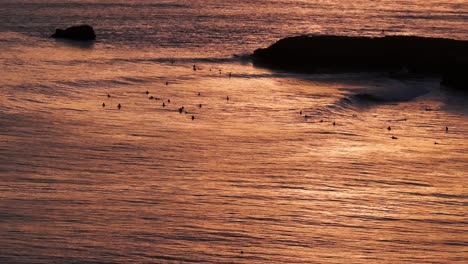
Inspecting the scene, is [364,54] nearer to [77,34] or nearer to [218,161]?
[77,34]

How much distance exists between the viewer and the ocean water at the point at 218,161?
21.2 metres

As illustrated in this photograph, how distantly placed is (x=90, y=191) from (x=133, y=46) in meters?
33.8

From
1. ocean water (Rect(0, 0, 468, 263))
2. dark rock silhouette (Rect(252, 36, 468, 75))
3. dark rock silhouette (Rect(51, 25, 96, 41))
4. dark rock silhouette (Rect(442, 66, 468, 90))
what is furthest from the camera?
dark rock silhouette (Rect(51, 25, 96, 41))

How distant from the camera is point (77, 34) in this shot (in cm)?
5934

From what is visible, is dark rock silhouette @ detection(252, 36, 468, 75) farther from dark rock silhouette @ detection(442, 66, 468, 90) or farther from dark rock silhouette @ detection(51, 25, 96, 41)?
dark rock silhouette @ detection(51, 25, 96, 41)

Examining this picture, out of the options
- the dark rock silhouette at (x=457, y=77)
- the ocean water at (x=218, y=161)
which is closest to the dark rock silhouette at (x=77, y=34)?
the ocean water at (x=218, y=161)

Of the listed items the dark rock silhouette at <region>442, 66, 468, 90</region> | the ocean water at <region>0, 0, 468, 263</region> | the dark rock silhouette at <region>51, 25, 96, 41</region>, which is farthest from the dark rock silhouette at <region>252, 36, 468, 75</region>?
the dark rock silhouette at <region>51, 25, 96, 41</region>

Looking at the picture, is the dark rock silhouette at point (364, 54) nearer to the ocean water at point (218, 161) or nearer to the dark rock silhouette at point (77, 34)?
the ocean water at point (218, 161)

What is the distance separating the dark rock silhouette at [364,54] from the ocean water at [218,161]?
2.15 meters

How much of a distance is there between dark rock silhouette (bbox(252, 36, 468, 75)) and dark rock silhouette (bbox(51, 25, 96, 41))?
1150 centimetres

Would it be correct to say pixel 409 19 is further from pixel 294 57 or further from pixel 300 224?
pixel 300 224


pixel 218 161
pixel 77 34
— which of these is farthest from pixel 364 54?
pixel 218 161

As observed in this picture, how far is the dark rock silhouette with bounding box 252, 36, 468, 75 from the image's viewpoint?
50.5 meters

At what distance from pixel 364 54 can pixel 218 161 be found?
2524 centimetres
